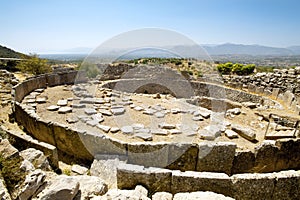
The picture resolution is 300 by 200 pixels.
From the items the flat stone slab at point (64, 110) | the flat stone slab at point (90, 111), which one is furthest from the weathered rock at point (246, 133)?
the flat stone slab at point (64, 110)

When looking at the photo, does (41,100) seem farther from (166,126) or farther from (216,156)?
(216,156)

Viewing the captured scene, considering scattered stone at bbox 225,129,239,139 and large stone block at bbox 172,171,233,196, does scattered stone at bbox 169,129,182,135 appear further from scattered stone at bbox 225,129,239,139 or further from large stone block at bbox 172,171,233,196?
large stone block at bbox 172,171,233,196

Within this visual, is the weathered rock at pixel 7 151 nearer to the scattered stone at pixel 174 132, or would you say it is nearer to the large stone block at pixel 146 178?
the large stone block at pixel 146 178

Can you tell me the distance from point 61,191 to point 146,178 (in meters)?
1.69

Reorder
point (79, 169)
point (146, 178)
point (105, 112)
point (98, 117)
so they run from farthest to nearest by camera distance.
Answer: point (105, 112), point (98, 117), point (79, 169), point (146, 178)

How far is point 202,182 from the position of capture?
12.3 feet

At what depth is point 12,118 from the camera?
7.78m

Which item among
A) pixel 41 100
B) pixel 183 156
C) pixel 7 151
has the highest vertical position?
pixel 7 151

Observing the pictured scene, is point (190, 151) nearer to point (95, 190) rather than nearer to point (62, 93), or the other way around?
point (95, 190)

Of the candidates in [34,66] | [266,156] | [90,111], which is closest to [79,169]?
[90,111]

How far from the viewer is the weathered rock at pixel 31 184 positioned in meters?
2.63

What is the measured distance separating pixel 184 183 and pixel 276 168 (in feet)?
11.1

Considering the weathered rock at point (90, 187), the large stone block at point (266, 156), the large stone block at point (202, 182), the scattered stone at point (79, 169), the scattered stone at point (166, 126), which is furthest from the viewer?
the scattered stone at point (166, 126)

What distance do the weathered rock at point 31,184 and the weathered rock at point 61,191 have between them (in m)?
0.11
